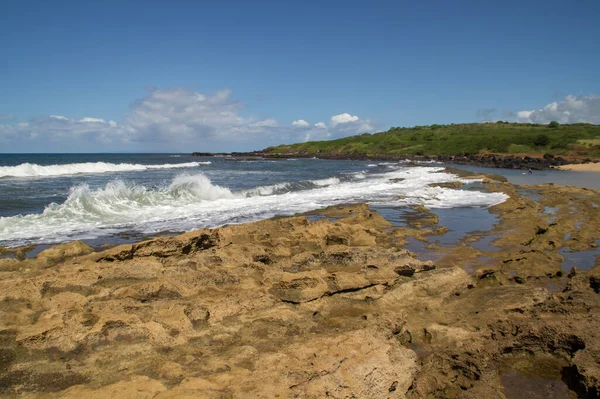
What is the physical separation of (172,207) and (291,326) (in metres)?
13.2

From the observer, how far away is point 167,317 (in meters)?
4.61

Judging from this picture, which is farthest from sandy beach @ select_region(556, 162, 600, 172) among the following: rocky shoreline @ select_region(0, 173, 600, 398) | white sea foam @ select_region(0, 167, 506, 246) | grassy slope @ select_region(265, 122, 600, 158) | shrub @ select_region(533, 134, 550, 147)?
rocky shoreline @ select_region(0, 173, 600, 398)

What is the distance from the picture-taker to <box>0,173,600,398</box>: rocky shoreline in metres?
3.53

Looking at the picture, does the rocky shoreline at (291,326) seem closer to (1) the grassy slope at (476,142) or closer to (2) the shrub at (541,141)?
(1) the grassy slope at (476,142)

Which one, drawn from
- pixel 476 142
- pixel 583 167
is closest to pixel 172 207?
pixel 583 167

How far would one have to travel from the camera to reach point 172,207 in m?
16.7

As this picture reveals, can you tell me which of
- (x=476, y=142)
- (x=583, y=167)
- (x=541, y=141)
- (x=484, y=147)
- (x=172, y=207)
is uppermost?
(x=476, y=142)

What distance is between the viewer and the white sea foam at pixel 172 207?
12438 mm

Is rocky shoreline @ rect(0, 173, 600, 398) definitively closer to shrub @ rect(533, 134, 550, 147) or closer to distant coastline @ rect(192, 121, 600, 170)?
distant coastline @ rect(192, 121, 600, 170)

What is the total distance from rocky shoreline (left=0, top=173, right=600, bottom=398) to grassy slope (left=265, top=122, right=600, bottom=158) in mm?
57529

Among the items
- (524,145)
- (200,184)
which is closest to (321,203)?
(200,184)

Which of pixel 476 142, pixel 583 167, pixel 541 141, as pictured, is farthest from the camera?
pixel 476 142

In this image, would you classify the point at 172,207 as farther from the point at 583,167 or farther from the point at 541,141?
the point at 541,141

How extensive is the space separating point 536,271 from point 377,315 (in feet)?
13.2
